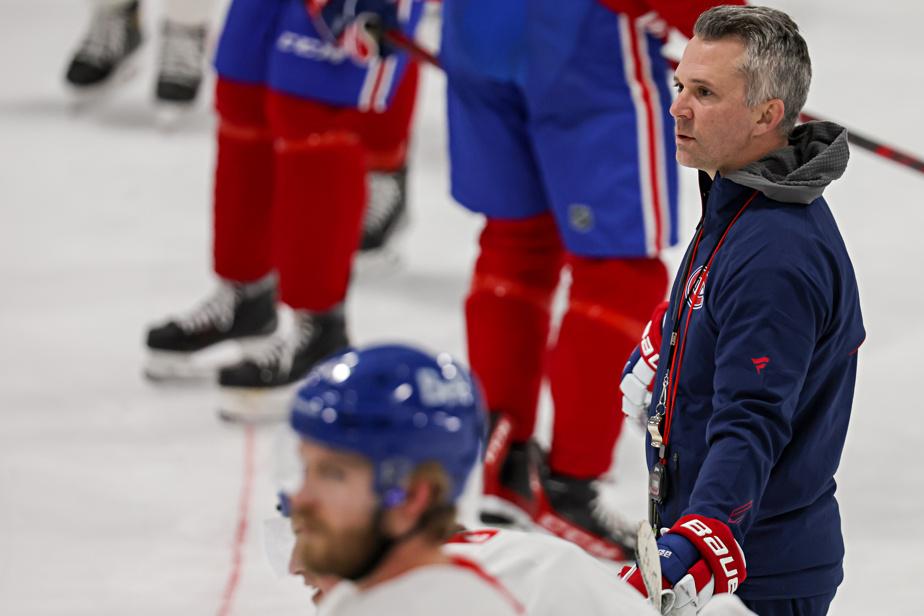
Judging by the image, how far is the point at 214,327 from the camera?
150 inches

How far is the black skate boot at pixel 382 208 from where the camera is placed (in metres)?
4.56

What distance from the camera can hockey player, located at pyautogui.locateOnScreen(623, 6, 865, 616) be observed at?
5.44ft

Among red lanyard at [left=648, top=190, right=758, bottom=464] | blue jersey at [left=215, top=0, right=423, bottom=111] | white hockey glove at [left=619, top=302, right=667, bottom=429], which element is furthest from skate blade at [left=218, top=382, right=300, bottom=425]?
red lanyard at [left=648, top=190, right=758, bottom=464]

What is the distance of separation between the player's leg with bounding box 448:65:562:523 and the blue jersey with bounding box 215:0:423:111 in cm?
53

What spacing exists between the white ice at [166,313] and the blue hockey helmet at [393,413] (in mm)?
1553

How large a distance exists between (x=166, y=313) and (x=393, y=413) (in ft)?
10.1

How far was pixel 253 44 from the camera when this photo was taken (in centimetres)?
354

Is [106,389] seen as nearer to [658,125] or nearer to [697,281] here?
[658,125]

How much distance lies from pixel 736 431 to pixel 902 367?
239 centimetres

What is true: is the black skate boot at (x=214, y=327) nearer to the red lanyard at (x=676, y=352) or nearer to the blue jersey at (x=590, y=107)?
the blue jersey at (x=590, y=107)

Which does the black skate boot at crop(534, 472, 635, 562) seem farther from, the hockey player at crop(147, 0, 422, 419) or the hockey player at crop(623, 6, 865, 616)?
the hockey player at crop(623, 6, 865, 616)

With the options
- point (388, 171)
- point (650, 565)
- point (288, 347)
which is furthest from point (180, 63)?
point (650, 565)

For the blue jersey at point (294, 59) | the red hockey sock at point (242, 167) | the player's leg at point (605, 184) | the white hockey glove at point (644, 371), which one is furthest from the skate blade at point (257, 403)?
the white hockey glove at point (644, 371)

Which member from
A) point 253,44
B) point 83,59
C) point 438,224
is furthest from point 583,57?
point 83,59
